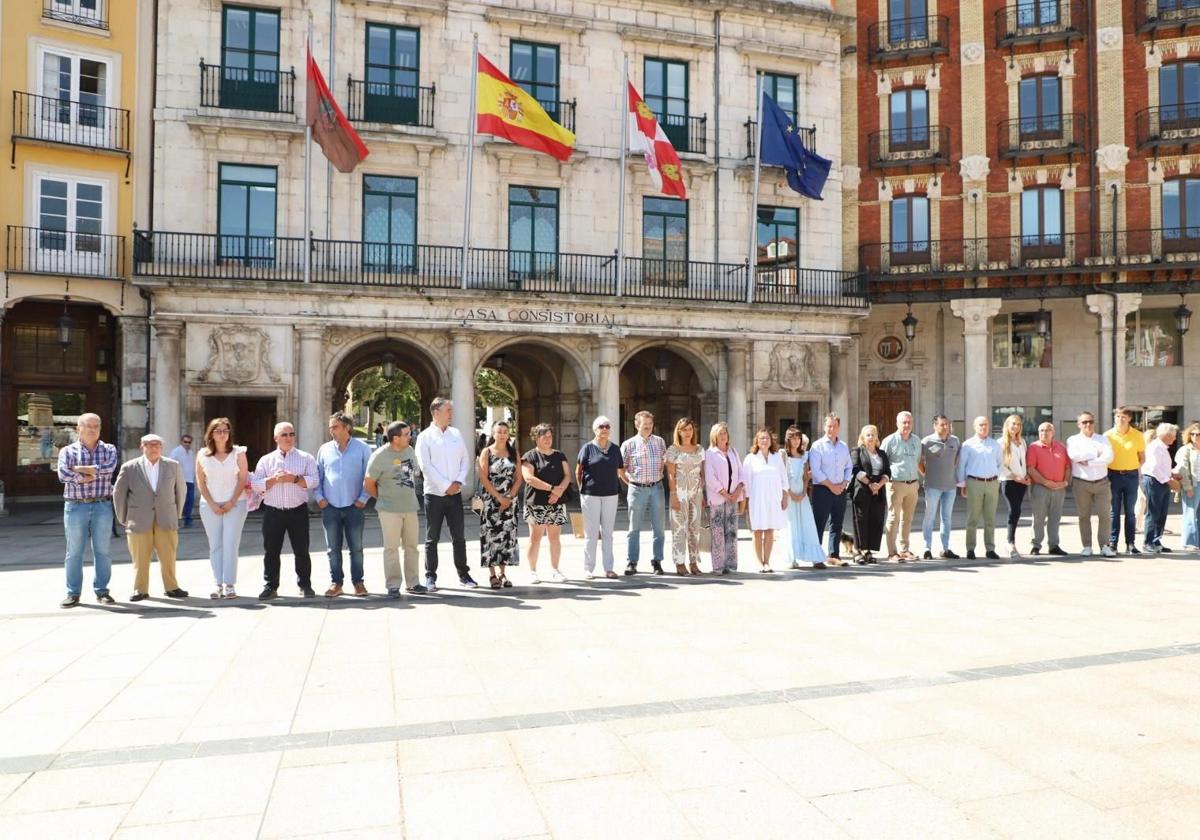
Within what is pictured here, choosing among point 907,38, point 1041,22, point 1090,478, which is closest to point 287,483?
point 1090,478

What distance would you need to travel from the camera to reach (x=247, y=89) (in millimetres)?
19562

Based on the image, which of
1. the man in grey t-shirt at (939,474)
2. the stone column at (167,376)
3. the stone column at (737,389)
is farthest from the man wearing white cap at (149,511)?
the stone column at (737,389)

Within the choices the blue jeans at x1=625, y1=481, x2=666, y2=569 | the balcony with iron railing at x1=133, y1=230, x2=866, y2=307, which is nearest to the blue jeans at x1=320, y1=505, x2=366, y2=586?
the blue jeans at x1=625, y1=481, x2=666, y2=569

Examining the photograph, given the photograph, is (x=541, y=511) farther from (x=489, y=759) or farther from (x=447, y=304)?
(x=447, y=304)

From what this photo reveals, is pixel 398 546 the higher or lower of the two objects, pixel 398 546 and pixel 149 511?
the lower

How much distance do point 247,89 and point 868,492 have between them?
1680 cm

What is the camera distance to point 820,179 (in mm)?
20891

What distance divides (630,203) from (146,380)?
→ 1236 centimetres

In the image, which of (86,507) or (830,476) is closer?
(86,507)

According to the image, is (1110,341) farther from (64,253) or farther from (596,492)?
(64,253)

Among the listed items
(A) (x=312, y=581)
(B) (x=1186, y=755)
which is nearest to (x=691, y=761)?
(B) (x=1186, y=755)

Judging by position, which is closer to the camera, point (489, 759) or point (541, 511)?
point (489, 759)

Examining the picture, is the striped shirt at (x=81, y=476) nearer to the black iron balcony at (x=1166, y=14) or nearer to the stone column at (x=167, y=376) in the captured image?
the stone column at (x=167, y=376)

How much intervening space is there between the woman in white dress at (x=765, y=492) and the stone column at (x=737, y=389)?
1122cm
